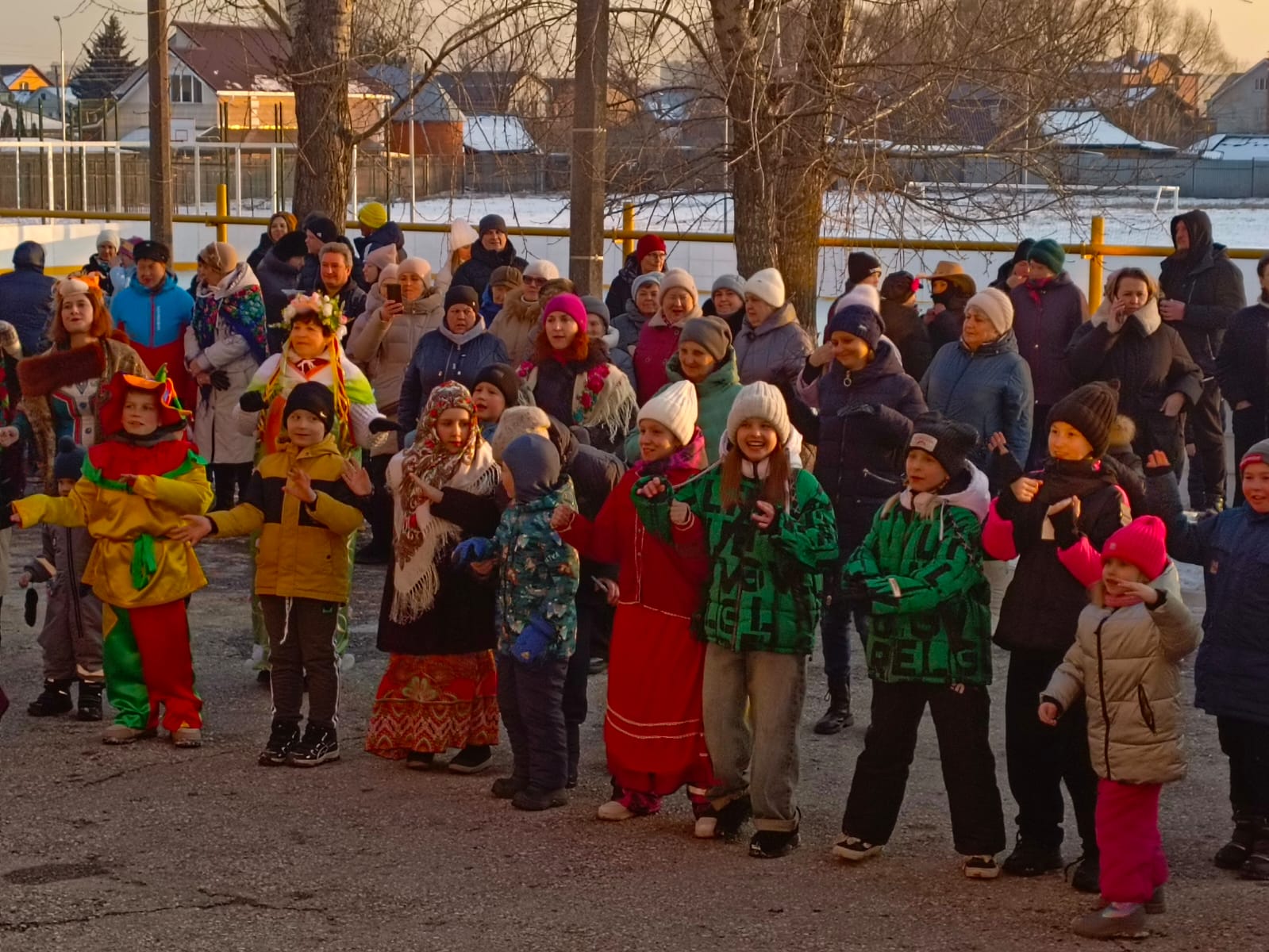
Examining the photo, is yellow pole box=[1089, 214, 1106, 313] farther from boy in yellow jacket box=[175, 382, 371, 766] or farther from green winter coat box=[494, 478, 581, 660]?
green winter coat box=[494, 478, 581, 660]

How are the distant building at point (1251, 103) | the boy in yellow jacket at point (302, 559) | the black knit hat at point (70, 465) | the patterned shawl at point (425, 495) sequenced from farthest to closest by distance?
the distant building at point (1251, 103), the black knit hat at point (70, 465), the boy in yellow jacket at point (302, 559), the patterned shawl at point (425, 495)

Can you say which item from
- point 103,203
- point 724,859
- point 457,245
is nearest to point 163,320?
point 457,245

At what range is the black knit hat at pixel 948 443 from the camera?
5832mm

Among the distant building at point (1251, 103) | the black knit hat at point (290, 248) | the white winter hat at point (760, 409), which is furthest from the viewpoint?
the distant building at point (1251, 103)

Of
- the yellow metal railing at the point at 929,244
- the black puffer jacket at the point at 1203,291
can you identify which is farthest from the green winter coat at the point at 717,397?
the yellow metal railing at the point at 929,244

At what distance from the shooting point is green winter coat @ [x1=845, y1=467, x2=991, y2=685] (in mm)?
5762

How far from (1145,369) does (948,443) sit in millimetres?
4147

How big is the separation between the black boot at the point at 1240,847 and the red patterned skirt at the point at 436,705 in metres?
2.59

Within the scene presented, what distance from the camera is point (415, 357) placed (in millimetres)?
9500

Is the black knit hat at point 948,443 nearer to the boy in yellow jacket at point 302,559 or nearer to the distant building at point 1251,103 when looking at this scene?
the boy in yellow jacket at point 302,559

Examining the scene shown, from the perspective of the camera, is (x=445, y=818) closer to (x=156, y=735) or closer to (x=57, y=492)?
(x=156, y=735)

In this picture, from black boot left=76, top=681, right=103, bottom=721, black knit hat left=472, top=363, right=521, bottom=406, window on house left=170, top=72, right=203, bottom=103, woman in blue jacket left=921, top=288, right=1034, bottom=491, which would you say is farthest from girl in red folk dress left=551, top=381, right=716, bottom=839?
window on house left=170, top=72, right=203, bottom=103

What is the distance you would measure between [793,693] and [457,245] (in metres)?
7.10

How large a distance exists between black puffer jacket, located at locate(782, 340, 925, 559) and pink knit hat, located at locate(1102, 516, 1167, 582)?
219 centimetres
